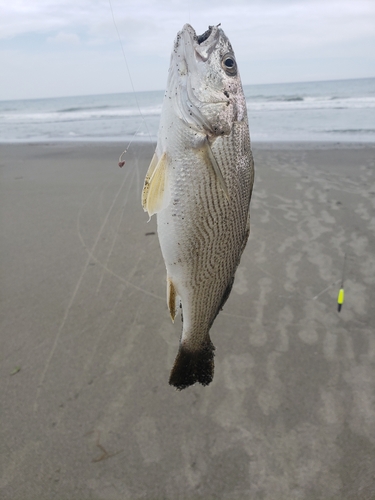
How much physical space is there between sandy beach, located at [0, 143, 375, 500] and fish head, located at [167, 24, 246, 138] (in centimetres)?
231

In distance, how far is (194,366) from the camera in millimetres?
1787

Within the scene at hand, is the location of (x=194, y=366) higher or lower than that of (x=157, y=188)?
lower

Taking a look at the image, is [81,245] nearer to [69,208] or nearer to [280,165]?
[69,208]

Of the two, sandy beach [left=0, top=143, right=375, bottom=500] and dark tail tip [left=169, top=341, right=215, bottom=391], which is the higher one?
dark tail tip [left=169, top=341, right=215, bottom=391]

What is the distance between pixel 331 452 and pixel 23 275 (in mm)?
3923

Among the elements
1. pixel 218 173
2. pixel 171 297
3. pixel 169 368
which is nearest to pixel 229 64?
pixel 218 173

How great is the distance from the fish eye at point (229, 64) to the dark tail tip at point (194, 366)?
1217mm

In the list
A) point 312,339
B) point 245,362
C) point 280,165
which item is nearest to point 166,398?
point 245,362

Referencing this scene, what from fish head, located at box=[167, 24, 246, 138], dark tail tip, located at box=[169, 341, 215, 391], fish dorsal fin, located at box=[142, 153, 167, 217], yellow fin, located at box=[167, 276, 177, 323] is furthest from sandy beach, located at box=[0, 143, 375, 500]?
fish head, located at box=[167, 24, 246, 138]

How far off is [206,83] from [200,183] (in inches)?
18.5

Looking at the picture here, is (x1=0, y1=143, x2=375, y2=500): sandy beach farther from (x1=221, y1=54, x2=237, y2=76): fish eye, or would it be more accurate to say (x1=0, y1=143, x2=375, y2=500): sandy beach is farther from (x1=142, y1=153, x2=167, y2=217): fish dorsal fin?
(x1=221, y1=54, x2=237, y2=76): fish eye

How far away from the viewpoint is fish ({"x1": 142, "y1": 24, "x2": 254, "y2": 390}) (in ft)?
5.30

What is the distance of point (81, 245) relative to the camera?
5746 millimetres

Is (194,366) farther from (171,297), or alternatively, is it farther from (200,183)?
(200,183)
